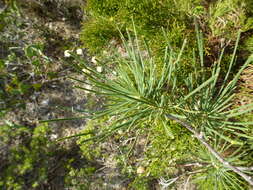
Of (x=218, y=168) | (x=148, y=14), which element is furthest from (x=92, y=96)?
(x=218, y=168)

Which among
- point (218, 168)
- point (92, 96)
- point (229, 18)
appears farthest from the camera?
point (92, 96)

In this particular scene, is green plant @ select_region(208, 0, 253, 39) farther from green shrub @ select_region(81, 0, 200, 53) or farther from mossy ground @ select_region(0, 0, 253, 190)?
green shrub @ select_region(81, 0, 200, 53)

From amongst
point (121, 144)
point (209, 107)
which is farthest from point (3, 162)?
point (209, 107)

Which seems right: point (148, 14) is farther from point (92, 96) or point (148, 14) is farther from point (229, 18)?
point (92, 96)

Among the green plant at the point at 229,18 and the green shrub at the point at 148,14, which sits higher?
the green plant at the point at 229,18

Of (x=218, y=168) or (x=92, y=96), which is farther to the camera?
(x=92, y=96)

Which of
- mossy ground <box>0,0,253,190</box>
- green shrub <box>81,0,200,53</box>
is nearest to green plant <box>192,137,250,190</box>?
mossy ground <box>0,0,253,190</box>

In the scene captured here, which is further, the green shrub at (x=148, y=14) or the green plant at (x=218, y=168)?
the green shrub at (x=148, y=14)

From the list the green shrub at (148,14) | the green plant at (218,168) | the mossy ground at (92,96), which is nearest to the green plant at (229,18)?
the mossy ground at (92,96)

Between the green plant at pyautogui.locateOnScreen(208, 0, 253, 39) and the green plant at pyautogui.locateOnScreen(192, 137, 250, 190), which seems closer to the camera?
the green plant at pyautogui.locateOnScreen(192, 137, 250, 190)

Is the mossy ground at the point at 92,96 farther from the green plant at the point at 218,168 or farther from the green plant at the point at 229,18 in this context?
the green plant at the point at 218,168

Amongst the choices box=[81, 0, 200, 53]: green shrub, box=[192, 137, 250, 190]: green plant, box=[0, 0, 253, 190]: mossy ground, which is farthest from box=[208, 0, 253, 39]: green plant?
box=[192, 137, 250, 190]: green plant

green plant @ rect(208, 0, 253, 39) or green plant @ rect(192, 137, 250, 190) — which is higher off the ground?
green plant @ rect(208, 0, 253, 39)

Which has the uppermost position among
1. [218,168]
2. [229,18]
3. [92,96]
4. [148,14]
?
[229,18]
